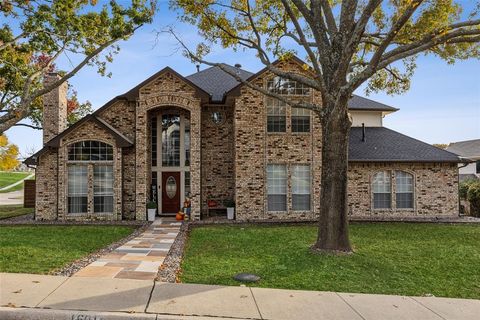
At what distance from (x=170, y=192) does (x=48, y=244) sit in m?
8.20

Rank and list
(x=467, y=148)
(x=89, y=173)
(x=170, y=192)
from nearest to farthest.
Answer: (x=89, y=173) → (x=170, y=192) → (x=467, y=148)

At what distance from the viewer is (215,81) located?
20.3 metres

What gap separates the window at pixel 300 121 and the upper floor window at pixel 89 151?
8250 millimetres

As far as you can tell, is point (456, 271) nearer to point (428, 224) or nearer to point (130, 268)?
point (130, 268)

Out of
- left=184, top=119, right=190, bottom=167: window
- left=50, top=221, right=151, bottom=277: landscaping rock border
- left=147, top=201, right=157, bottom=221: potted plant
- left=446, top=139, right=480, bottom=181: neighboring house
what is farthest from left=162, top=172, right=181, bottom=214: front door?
left=446, top=139, right=480, bottom=181: neighboring house

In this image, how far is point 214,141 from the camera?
18203mm

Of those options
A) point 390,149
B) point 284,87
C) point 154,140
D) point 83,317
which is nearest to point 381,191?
point 390,149

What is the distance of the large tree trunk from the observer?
9.82 m

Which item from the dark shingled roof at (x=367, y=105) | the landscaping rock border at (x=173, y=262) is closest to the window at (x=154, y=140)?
the landscaping rock border at (x=173, y=262)

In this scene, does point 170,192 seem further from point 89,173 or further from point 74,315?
point 74,315

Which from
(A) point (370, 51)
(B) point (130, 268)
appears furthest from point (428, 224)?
(B) point (130, 268)

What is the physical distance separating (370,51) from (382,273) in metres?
9.36

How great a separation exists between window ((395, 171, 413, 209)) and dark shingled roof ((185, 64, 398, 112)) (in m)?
4.47

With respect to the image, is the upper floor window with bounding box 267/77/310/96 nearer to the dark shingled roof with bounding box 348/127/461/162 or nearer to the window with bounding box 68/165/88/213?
the dark shingled roof with bounding box 348/127/461/162
